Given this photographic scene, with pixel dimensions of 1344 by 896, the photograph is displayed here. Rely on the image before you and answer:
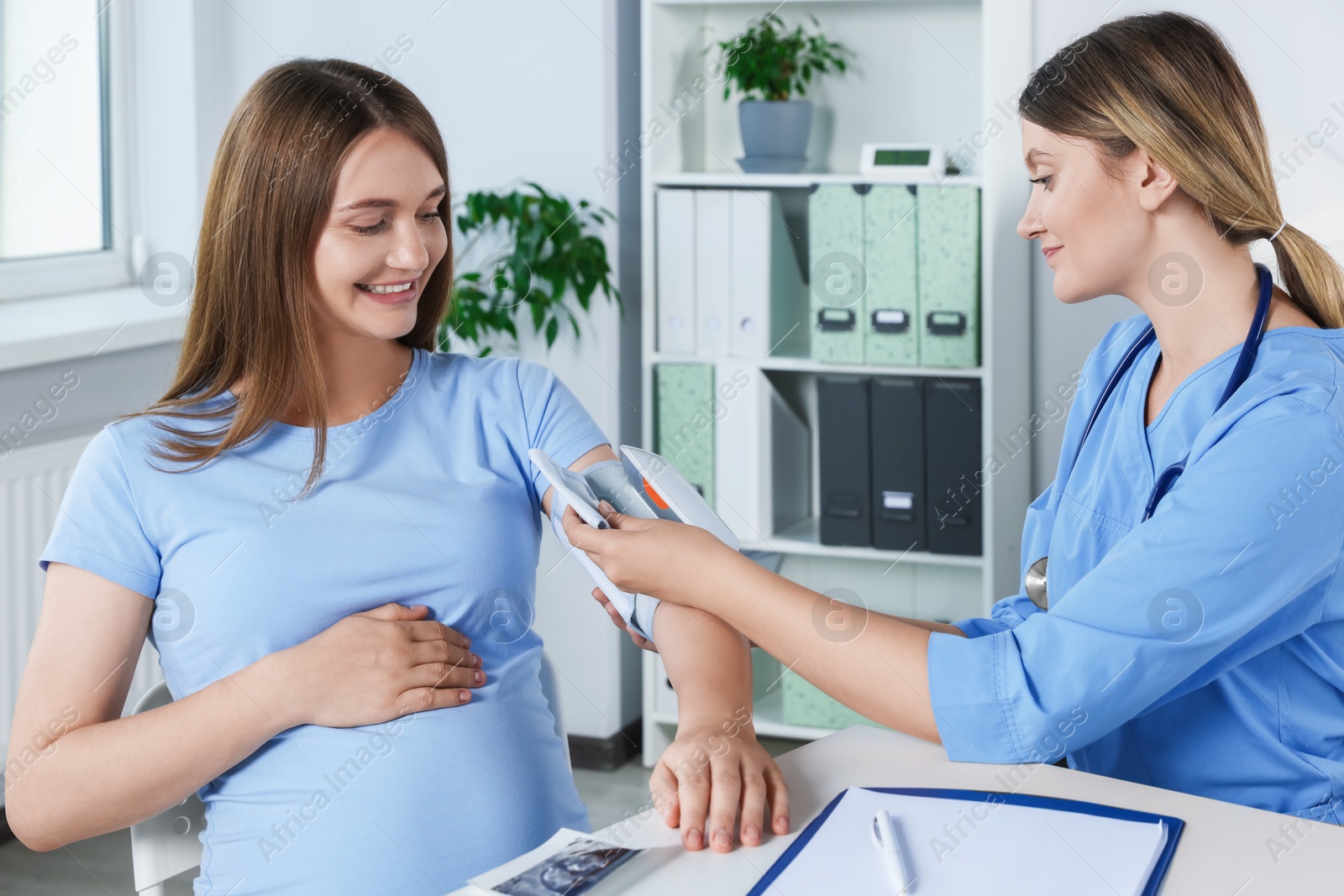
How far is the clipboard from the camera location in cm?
89

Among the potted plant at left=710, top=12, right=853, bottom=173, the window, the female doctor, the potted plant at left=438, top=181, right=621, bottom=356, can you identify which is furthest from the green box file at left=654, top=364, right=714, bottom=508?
the female doctor

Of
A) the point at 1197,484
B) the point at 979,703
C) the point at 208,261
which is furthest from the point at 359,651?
the point at 1197,484

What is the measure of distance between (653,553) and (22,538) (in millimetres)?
1855

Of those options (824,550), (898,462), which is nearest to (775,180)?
(898,462)

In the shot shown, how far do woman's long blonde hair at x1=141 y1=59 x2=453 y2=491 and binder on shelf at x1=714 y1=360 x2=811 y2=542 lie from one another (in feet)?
5.33

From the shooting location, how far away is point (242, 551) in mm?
1203

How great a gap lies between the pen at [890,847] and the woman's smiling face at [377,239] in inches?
28.7

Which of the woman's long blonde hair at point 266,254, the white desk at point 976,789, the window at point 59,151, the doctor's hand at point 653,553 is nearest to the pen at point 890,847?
the white desk at point 976,789

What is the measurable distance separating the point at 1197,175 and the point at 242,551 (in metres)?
1.00

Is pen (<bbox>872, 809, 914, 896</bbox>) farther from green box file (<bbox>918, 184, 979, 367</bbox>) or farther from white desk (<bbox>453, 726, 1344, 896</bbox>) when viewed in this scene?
green box file (<bbox>918, 184, 979, 367</bbox>)

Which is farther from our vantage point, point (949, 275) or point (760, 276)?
point (760, 276)

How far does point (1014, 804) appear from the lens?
0.99m

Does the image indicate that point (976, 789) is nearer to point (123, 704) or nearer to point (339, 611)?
point (339, 611)

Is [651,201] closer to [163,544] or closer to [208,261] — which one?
[208,261]
